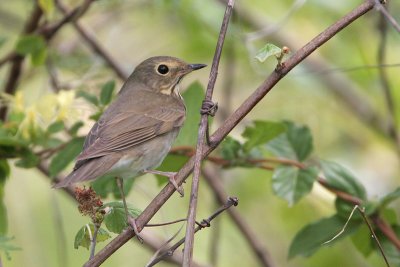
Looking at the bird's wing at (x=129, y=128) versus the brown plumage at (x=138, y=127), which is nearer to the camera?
the brown plumage at (x=138, y=127)

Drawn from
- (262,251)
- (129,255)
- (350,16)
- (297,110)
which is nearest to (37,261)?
(129,255)

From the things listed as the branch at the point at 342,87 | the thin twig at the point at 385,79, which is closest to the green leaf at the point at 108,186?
the thin twig at the point at 385,79

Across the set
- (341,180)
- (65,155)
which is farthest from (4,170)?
(341,180)

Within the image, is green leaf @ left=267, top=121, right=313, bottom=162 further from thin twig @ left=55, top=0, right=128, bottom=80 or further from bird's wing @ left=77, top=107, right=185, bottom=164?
thin twig @ left=55, top=0, right=128, bottom=80

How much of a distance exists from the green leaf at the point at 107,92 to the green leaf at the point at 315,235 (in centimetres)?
126

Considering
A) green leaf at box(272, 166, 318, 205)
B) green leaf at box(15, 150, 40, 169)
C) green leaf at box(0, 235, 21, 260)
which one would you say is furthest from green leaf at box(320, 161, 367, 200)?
green leaf at box(0, 235, 21, 260)

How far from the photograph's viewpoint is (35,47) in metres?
4.73

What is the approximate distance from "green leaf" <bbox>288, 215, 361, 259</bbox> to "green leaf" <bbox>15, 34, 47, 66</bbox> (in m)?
1.96

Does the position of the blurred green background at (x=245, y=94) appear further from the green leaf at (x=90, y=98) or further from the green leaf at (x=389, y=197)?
the green leaf at (x=389, y=197)

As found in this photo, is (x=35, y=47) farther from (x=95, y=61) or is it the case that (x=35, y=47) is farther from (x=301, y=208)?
(x=301, y=208)

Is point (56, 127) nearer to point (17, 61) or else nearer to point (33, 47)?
point (33, 47)

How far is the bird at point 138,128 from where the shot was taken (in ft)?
12.5

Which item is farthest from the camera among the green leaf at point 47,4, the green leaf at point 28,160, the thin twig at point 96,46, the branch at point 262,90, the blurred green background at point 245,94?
the blurred green background at point 245,94

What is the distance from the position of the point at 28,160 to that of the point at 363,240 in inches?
71.4
